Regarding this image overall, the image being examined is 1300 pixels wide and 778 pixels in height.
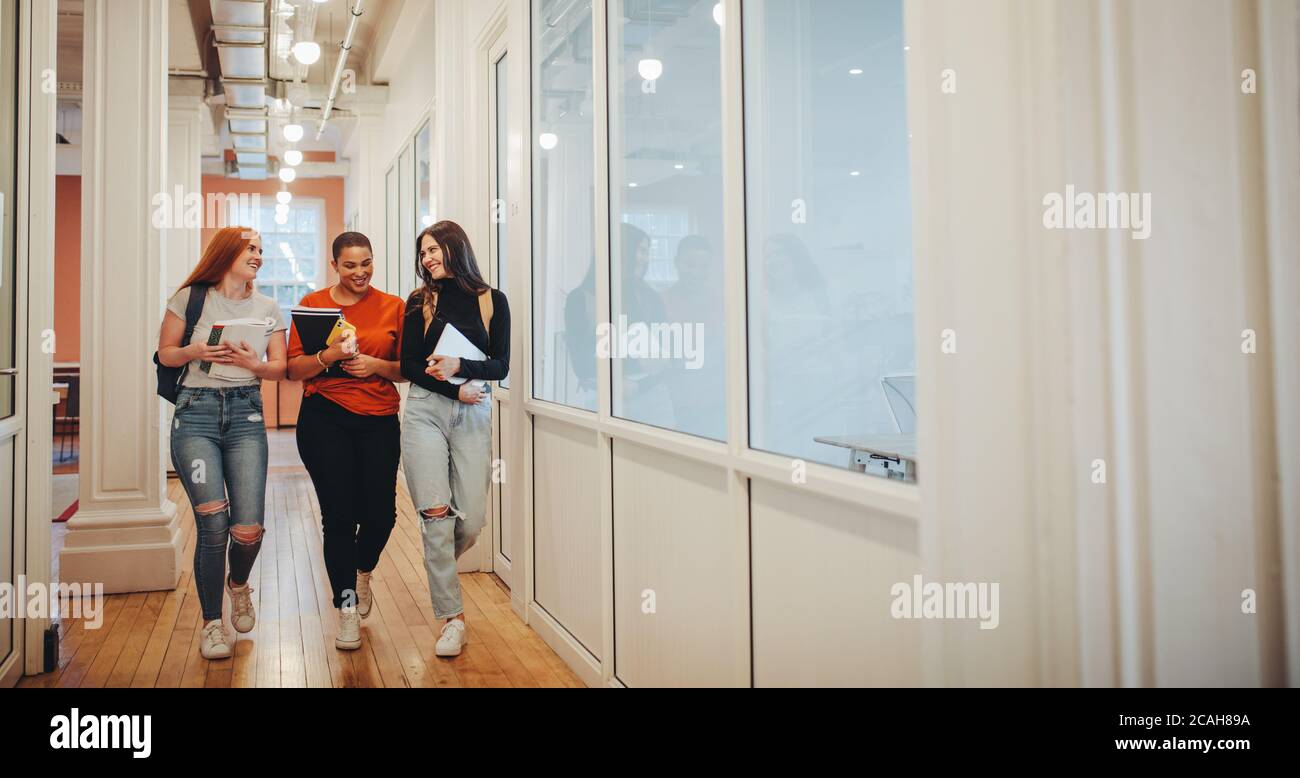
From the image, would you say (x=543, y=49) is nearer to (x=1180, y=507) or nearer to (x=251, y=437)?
(x=251, y=437)

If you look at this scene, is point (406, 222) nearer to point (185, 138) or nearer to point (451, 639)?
point (185, 138)

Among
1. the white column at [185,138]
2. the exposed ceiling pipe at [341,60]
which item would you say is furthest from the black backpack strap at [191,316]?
the white column at [185,138]

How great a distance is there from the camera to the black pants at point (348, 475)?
10.5ft

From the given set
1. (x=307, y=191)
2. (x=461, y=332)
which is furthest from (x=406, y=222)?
(x=307, y=191)

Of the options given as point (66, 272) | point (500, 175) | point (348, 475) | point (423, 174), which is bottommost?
point (348, 475)

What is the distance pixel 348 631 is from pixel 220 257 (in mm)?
1363

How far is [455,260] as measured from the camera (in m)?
3.21

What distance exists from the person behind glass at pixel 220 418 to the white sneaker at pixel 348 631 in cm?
37

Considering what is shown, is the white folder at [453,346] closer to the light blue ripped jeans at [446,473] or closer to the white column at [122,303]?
A: the light blue ripped jeans at [446,473]

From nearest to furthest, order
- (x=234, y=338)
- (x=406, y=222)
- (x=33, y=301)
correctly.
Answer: (x=33, y=301) < (x=234, y=338) < (x=406, y=222)

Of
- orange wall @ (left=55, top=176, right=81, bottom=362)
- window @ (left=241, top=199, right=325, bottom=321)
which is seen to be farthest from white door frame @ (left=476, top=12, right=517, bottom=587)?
window @ (left=241, top=199, right=325, bottom=321)

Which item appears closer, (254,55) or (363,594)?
(363,594)
